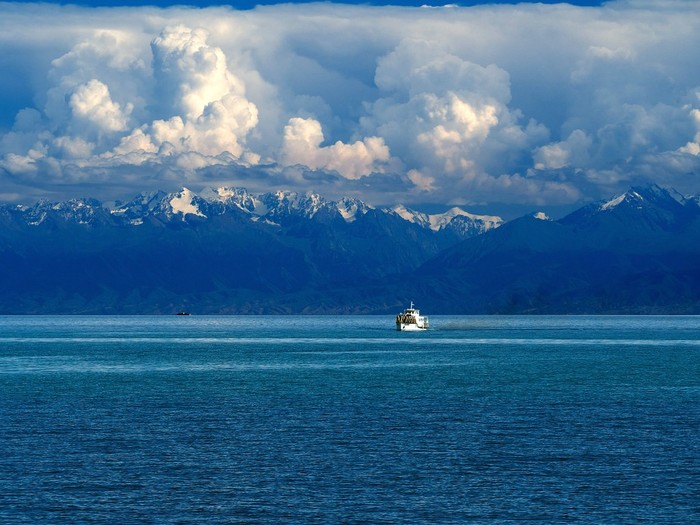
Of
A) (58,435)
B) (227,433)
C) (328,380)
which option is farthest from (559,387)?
(58,435)

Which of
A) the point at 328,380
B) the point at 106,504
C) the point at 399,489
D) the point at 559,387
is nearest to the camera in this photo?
the point at 106,504

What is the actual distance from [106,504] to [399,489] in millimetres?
15881

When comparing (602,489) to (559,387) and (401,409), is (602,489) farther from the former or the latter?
(559,387)

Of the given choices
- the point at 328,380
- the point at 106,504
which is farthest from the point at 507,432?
the point at 328,380

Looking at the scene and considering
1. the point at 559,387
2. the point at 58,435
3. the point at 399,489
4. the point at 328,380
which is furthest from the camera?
the point at 328,380

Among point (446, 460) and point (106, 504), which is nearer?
point (106, 504)

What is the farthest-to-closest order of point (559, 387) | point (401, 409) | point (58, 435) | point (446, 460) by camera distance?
point (559, 387) → point (401, 409) → point (58, 435) → point (446, 460)

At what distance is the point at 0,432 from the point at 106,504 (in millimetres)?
27969

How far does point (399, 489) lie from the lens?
2441 inches

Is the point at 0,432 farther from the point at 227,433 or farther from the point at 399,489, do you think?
the point at 399,489

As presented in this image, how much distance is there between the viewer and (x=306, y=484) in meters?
63.4

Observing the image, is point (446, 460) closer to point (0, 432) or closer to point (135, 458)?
point (135, 458)

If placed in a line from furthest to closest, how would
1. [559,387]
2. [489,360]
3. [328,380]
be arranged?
[489,360] < [328,380] < [559,387]

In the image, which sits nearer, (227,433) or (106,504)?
(106,504)
